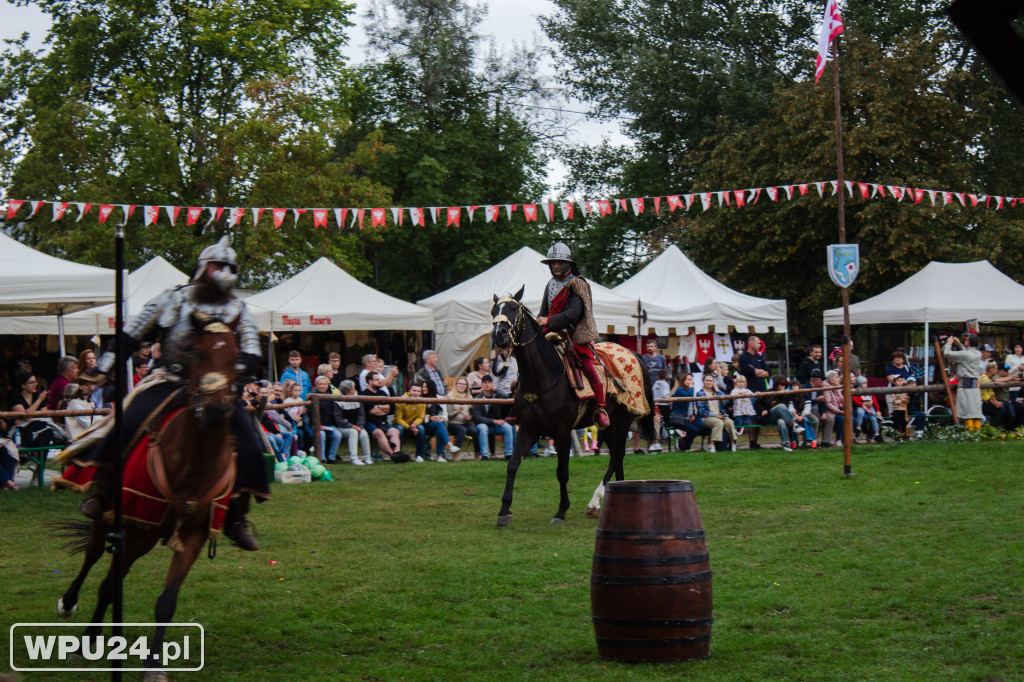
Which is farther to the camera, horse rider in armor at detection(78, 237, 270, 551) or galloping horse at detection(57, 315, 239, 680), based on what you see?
horse rider in armor at detection(78, 237, 270, 551)

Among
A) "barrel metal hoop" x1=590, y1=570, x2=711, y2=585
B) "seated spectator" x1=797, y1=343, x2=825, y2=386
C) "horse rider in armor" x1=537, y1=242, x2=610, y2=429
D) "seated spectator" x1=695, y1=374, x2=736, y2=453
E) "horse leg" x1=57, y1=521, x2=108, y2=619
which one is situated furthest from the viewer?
"seated spectator" x1=797, y1=343, x2=825, y2=386

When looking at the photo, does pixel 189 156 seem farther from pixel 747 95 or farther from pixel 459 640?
pixel 459 640

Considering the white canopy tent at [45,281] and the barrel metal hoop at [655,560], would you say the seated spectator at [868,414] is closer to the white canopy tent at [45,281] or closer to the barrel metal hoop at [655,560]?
the white canopy tent at [45,281]

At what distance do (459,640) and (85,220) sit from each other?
26810mm

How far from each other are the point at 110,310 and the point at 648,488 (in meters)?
20.3

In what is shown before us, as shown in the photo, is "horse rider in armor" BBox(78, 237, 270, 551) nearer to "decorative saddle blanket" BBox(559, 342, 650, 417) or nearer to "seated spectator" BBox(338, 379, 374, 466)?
"decorative saddle blanket" BBox(559, 342, 650, 417)

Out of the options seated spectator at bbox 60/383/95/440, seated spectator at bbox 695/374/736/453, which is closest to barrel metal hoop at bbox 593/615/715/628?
seated spectator at bbox 60/383/95/440

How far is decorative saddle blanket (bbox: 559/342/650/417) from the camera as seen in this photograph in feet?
37.9

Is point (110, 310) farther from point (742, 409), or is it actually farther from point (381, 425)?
point (742, 409)

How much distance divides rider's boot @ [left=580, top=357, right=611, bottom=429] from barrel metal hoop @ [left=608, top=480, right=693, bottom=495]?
5.46 m

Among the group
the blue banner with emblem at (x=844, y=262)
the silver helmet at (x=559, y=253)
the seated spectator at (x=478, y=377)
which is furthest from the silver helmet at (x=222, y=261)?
the seated spectator at (x=478, y=377)

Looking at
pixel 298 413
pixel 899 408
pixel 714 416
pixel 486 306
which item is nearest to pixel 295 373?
pixel 298 413

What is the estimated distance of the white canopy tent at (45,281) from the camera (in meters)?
13.0

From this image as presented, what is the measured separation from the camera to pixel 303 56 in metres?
38.6
